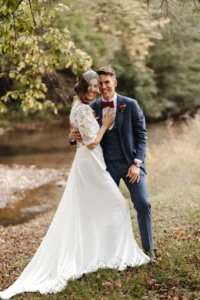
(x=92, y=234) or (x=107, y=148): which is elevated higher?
(x=107, y=148)

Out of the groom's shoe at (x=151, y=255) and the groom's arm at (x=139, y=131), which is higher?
the groom's arm at (x=139, y=131)

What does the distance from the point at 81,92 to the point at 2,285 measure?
2.37 meters

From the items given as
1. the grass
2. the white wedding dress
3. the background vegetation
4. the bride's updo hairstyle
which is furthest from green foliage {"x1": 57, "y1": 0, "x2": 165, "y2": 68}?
the white wedding dress

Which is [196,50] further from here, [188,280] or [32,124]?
[188,280]

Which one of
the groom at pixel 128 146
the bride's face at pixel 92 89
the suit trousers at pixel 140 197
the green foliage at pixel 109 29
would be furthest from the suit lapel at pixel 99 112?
the green foliage at pixel 109 29

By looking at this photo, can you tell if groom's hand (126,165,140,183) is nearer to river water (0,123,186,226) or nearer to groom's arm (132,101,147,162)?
groom's arm (132,101,147,162)

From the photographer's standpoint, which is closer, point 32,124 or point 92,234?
point 92,234

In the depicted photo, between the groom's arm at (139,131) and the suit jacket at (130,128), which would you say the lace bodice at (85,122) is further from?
the groom's arm at (139,131)

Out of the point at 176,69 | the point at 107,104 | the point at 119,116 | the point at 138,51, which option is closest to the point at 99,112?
the point at 107,104

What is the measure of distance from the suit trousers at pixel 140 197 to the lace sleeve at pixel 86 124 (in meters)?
0.39

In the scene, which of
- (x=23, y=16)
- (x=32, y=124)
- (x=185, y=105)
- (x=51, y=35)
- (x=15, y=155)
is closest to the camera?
(x=23, y=16)

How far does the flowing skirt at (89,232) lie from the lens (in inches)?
185

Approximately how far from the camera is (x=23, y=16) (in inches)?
266

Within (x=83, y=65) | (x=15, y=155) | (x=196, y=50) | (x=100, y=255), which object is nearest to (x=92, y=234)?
(x=100, y=255)
